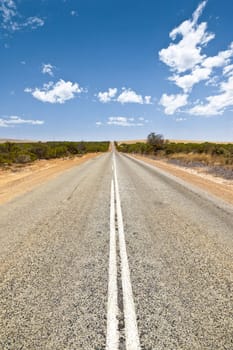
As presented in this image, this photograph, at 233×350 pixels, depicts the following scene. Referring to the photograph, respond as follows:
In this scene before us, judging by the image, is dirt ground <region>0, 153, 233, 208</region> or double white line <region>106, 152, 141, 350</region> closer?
double white line <region>106, 152, 141, 350</region>

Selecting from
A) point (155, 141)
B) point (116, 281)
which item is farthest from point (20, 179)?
point (155, 141)

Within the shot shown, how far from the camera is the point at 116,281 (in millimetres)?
3566

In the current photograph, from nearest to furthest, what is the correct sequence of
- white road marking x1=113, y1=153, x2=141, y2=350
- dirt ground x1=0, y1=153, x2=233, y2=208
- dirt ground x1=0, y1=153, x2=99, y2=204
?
white road marking x1=113, y1=153, x2=141, y2=350, dirt ground x1=0, y1=153, x2=233, y2=208, dirt ground x1=0, y1=153, x2=99, y2=204

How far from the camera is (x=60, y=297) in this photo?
3.14 m

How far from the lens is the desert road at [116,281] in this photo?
251 centimetres

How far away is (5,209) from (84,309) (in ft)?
19.0

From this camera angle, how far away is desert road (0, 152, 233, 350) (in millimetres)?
2514

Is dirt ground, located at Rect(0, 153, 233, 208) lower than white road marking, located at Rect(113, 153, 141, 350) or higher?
lower

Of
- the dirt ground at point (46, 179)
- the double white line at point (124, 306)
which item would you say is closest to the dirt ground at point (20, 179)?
the dirt ground at point (46, 179)

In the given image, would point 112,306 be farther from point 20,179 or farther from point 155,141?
point 155,141

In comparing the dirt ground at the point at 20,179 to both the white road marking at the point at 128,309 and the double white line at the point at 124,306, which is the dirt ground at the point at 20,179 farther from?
the white road marking at the point at 128,309

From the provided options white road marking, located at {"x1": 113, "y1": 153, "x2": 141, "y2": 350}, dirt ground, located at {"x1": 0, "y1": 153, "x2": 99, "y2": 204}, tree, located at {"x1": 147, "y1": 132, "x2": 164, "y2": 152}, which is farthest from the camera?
tree, located at {"x1": 147, "y1": 132, "x2": 164, "y2": 152}

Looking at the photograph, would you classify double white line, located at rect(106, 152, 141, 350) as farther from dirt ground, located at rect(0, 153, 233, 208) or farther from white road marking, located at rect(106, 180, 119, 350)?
dirt ground, located at rect(0, 153, 233, 208)

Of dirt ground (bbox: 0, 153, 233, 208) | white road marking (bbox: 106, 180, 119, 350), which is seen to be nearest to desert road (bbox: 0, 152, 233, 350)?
white road marking (bbox: 106, 180, 119, 350)
